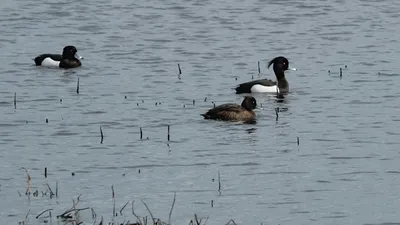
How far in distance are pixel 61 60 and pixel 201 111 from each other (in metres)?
7.62

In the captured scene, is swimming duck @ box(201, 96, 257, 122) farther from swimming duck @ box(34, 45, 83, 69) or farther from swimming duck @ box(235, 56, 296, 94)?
swimming duck @ box(34, 45, 83, 69)

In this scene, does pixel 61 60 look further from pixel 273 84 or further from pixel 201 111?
pixel 201 111

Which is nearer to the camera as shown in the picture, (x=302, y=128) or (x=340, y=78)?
(x=302, y=128)

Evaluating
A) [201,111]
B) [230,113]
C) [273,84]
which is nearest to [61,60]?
[273,84]

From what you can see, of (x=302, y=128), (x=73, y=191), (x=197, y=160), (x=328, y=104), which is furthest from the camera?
(x=328, y=104)

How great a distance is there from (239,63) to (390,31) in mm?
7269

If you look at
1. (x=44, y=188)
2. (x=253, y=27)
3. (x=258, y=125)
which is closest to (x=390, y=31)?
(x=253, y=27)

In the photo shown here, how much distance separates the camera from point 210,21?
126 feet

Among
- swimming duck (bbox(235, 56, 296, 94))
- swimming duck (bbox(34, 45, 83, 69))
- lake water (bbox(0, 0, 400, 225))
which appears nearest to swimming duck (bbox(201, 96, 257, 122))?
lake water (bbox(0, 0, 400, 225))

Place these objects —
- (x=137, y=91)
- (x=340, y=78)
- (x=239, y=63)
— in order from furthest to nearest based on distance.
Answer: (x=239, y=63) < (x=340, y=78) < (x=137, y=91)

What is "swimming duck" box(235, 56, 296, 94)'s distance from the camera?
26250 millimetres

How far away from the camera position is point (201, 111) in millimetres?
23625

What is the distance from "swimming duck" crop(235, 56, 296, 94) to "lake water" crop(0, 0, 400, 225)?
219mm

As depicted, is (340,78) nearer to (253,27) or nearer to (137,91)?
(137,91)
